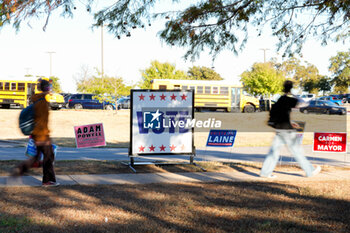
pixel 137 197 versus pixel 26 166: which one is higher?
pixel 26 166

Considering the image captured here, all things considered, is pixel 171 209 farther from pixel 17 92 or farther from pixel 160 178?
pixel 17 92

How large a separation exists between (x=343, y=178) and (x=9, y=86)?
32030mm

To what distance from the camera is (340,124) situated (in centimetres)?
3017

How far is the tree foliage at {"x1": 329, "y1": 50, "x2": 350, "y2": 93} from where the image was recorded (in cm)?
7561

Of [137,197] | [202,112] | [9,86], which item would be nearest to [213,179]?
[137,197]

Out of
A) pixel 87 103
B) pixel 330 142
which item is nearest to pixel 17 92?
pixel 87 103

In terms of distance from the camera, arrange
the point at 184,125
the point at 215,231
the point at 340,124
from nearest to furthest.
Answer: the point at 215,231
the point at 184,125
the point at 340,124

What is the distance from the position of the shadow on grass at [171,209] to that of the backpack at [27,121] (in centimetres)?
103

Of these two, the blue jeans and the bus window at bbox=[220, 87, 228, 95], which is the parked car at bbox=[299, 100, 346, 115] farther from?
the blue jeans

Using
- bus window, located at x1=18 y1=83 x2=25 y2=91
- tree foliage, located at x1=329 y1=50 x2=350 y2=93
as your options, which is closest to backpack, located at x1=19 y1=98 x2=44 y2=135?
bus window, located at x1=18 y1=83 x2=25 y2=91

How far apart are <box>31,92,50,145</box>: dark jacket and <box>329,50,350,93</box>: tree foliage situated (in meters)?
73.7

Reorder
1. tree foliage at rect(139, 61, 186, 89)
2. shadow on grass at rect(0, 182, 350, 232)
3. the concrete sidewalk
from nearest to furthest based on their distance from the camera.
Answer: shadow on grass at rect(0, 182, 350, 232) < the concrete sidewalk < tree foliage at rect(139, 61, 186, 89)

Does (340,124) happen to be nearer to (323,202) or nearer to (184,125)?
(184,125)

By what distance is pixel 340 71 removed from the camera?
79625 mm
